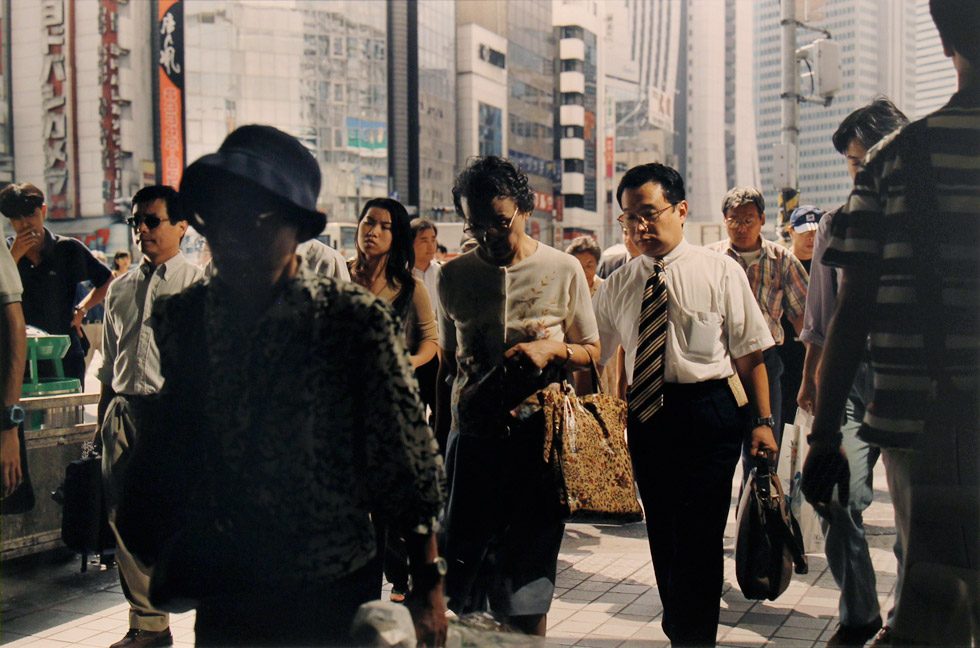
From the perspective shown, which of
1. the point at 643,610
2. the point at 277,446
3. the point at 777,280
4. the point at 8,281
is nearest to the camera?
the point at 277,446

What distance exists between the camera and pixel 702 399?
3.99 meters

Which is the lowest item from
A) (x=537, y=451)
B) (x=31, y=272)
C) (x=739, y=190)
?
(x=537, y=451)

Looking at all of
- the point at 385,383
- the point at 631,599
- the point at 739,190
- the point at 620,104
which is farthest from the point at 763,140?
the point at 620,104

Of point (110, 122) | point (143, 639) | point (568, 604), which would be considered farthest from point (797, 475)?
point (110, 122)

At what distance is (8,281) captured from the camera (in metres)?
3.53

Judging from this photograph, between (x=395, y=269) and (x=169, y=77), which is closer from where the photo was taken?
(x=395, y=269)

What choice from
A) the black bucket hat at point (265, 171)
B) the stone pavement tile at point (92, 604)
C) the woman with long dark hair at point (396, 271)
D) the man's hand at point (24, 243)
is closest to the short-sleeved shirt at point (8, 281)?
the man's hand at point (24, 243)

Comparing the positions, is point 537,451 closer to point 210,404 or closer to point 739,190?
point 210,404

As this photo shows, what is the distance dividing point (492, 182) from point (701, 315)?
36.1 inches

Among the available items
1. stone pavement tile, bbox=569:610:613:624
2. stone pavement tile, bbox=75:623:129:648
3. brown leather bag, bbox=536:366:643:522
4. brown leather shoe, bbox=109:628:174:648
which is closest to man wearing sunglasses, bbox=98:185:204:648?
brown leather shoe, bbox=109:628:174:648

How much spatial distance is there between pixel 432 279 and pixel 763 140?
8.48 feet

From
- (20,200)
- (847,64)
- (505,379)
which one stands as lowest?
(505,379)

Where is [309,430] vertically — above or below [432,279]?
below

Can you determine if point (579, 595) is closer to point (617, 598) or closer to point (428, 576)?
point (617, 598)
